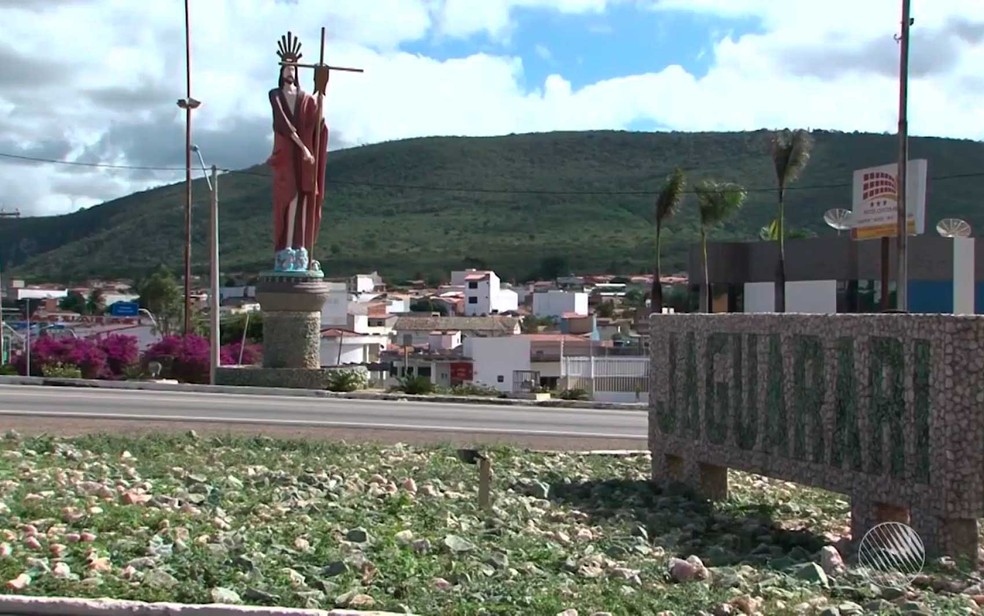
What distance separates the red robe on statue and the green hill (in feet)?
275

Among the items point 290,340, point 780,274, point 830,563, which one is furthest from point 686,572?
point 780,274

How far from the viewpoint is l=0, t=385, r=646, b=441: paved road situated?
71.4 feet

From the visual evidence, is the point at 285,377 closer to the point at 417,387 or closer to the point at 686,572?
the point at 417,387

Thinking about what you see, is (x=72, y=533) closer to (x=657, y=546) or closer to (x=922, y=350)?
(x=657, y=546)

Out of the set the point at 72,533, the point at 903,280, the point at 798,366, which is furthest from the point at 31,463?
the point at 903,280

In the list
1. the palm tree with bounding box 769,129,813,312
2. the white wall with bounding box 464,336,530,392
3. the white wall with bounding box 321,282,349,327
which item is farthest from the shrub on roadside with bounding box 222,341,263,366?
the white wall with bounding box 321,282,349,327

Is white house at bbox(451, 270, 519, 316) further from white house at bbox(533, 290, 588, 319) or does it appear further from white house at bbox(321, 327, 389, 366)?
white house at bbox(321, 327, 389, 366)

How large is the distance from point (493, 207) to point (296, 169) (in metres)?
106

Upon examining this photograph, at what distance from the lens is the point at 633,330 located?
74.6 meters

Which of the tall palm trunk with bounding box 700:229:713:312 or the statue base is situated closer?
the statue base

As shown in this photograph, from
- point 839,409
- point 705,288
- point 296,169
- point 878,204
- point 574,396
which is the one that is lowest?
point 574,396

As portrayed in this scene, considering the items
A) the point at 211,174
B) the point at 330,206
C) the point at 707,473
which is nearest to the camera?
the point at 707,473

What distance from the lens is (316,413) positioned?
24.2 metres

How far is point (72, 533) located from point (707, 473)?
28.0 feet
